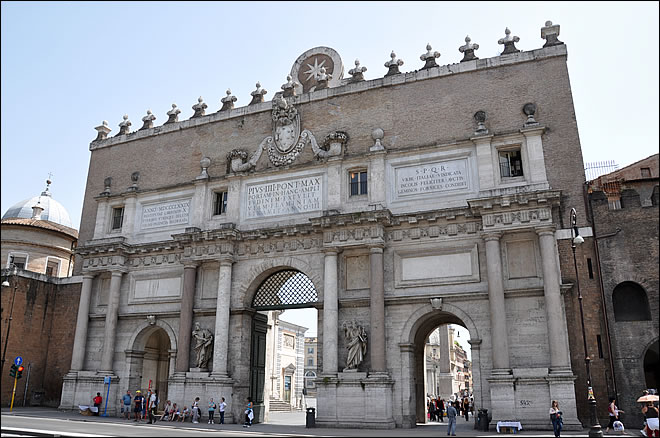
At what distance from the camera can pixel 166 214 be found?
94.6 ft

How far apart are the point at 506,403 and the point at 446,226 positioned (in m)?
7.06

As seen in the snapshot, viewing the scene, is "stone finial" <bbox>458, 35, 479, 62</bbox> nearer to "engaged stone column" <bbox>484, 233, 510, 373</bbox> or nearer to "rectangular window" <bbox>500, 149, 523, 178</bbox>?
"rectangular window" <bbox>500, 149, 523, 178</bbox>

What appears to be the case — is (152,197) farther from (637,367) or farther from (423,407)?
(637,367)

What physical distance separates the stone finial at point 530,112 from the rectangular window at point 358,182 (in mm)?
7136

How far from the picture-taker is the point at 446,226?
2270 cm

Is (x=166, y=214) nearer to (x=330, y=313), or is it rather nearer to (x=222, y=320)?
(x=222, y=320)

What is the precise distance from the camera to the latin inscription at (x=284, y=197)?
84.2 feet

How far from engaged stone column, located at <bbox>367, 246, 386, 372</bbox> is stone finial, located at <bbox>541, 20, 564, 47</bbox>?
11406mm

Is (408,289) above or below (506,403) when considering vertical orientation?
above

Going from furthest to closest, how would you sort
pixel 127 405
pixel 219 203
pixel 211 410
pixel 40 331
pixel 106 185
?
Answer: pixel 106 185, pixel 40 331, pixel 219 203, pixel 127 405, pixel 211 410

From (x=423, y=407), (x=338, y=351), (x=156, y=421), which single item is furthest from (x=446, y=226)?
(x=156, y=421)

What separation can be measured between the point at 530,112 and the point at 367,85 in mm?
7524

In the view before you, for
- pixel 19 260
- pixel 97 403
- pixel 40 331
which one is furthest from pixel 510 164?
pixel 19 260

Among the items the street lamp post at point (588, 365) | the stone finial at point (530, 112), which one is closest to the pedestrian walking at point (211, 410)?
the street lamp post at point (588, 365)
